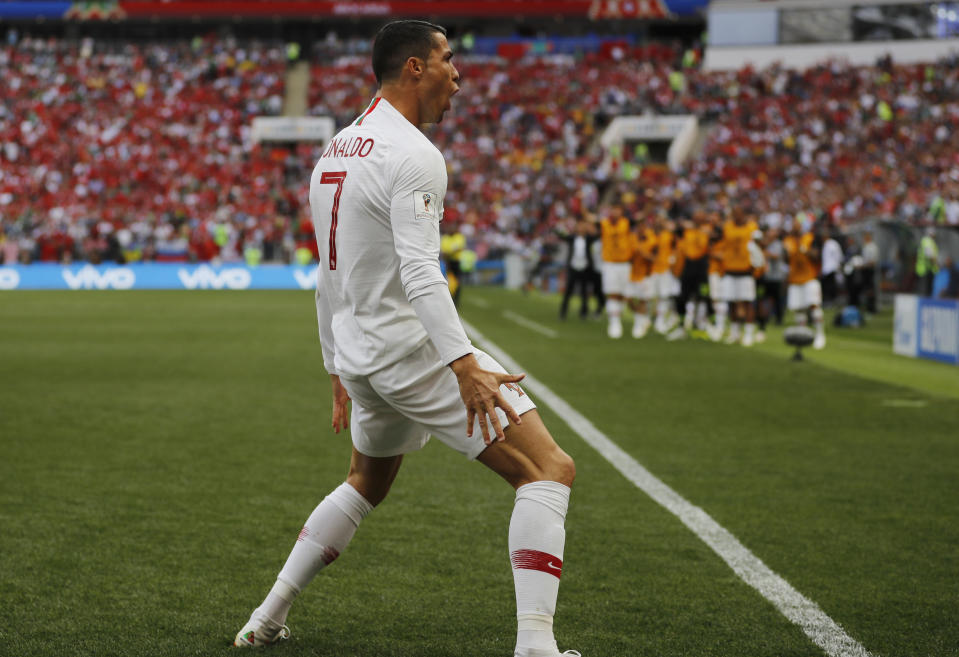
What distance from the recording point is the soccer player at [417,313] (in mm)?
3145

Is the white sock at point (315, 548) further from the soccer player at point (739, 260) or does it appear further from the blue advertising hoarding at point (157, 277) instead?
the blue advertising hoarding at point (157, 277)

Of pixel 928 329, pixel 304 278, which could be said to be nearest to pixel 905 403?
pixel 928 329

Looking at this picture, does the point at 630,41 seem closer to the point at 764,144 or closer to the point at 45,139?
the point at 764,144

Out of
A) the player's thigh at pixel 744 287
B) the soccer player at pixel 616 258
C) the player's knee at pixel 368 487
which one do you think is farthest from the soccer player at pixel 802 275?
the player's knee at pixel 368 487

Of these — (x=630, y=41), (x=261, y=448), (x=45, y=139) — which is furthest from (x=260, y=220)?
(x=261, y=448)

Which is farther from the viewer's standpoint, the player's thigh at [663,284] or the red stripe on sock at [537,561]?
the player's thigh at [663,284]

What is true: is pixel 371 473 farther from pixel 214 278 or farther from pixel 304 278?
pixel 214 278

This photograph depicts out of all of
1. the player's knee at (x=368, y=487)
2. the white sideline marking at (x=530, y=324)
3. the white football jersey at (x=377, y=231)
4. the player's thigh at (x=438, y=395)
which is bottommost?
the white sideline marking at (x=530, y=324)

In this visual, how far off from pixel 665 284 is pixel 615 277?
0.98 meters

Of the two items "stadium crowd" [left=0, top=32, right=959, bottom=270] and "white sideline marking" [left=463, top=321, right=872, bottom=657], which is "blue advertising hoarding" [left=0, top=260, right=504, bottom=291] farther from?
"white sideline marking" [left=463, top=321, right=872, bottom=657]

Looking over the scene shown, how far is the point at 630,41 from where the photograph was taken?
54188 millimetres

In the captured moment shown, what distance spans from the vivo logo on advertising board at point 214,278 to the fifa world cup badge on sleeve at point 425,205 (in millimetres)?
33188

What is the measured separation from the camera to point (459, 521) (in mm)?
5812

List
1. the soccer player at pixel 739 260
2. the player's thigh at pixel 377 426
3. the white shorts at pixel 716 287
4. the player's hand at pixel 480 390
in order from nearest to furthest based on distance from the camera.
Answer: the player's hand at pixel 480 390
the player's thigh at pixel 377 426
the soccer player at pixel 739 260
the white shorts at pixel 716 287
